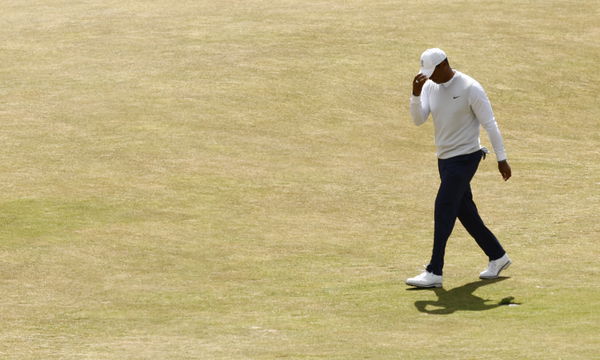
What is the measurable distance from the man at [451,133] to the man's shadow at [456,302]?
23 centimetres

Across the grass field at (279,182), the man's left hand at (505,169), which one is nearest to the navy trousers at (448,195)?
the man's left hand at (505,169)

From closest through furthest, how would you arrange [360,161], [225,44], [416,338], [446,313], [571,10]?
[416,338] → [446,313] → [360,161] → [225,44] → [571,10]

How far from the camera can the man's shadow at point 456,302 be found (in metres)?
10.7

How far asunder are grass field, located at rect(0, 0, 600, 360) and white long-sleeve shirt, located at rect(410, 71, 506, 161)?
1264mm

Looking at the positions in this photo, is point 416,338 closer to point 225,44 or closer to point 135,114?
point 135,114

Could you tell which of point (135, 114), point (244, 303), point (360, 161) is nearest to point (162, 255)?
point (244, 303)

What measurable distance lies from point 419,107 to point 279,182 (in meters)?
5.64

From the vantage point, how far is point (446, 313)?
1059 cm

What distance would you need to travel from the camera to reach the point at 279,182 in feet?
56.4

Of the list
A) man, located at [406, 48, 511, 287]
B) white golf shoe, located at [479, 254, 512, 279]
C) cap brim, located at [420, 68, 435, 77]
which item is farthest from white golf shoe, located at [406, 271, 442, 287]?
cap brim, located at [420, 68, 435, 77]

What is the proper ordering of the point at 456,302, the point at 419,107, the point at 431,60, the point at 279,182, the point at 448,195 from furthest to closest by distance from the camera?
the point at 279,182, the point at 419,107, the point at 448,195, the point at 431,60, the point at 456,302

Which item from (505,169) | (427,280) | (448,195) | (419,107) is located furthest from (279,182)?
(505,169)

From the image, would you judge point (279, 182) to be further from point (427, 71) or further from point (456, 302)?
point (456, 302)

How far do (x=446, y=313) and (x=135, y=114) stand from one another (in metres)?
11.4
